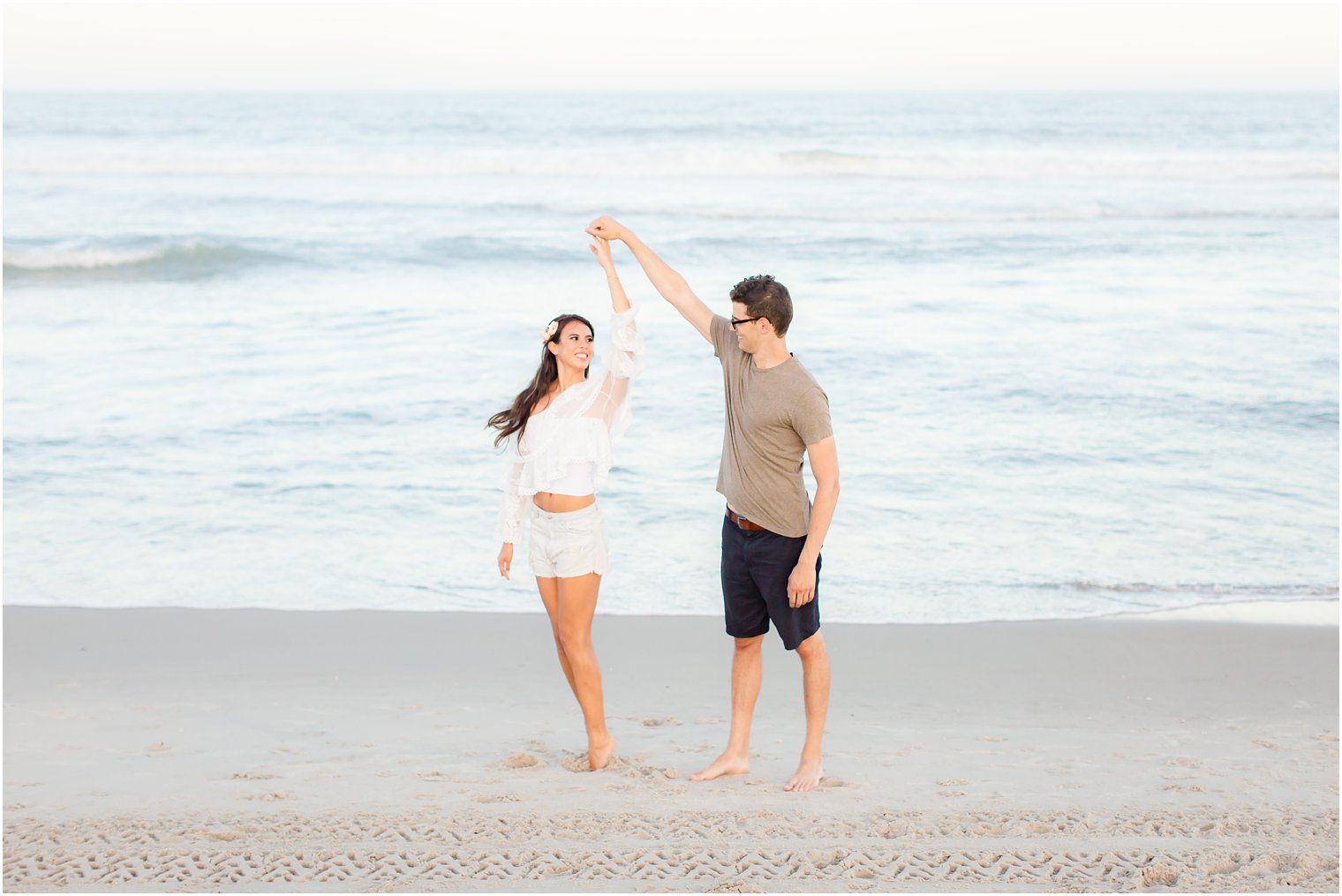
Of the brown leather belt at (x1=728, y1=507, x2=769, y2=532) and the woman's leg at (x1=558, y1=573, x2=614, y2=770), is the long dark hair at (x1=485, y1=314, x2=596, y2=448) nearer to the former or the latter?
the woman's leg at (x1=558, y1=573, x2=614, y2=770)

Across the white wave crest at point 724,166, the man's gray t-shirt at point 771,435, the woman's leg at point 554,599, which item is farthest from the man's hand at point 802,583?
the white wave crest at point 724,166

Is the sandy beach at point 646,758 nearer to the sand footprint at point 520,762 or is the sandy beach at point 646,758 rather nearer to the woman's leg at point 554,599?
the sand footprint at point 520,762

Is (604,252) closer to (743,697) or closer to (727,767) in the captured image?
(743,697)

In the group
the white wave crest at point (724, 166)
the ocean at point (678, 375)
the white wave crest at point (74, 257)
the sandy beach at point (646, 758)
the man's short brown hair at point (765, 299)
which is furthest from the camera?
the white wave crest at point (724, 166)

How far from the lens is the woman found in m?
4.12

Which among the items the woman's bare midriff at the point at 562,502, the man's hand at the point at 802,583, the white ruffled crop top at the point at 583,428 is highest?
the white ruffled crop top at the point at 583,428

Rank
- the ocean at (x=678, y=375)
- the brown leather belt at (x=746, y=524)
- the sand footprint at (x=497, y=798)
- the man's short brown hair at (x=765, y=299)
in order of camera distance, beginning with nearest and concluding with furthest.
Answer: the man's short brown hair at (x=765, y=299) < the sand footprint at (x=497, y=798) < the brown leather belt at (x=746, y=524) < the ocean at (x=678, y=375)

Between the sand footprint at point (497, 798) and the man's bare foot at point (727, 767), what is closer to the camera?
the sand footprint at point (497, 798)

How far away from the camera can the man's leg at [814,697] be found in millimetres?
4055

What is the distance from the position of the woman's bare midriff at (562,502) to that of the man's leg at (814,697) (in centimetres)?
91

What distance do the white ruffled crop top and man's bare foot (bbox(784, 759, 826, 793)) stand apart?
1.22 meters

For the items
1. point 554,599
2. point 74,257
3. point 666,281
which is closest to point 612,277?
point 666,281

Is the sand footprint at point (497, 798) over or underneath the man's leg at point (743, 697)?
underneath

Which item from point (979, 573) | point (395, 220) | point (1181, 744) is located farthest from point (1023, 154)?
point (1181, 744)
